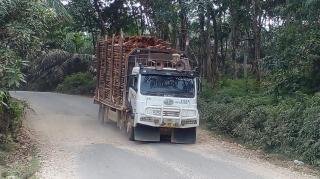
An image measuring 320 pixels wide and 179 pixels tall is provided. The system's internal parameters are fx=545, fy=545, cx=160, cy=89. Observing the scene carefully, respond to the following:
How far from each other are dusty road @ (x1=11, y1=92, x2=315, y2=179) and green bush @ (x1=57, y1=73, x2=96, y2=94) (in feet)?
55.9

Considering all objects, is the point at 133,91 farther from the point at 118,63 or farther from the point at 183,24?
the point at 183,24

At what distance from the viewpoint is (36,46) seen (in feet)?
49.0

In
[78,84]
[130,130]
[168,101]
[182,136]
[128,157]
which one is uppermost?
[78,84]

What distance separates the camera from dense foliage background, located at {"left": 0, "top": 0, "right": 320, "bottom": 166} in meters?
14.4

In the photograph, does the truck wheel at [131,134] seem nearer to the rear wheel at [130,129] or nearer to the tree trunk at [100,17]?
the rear wheel at [130,129]

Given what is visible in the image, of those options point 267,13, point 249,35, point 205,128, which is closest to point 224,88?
point 205,128

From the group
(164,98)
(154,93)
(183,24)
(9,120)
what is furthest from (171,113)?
(183,24)

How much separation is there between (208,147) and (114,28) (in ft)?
70.5

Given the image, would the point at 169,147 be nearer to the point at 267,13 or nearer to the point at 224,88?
the point at 224,88

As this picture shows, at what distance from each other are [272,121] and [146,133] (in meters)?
3.93

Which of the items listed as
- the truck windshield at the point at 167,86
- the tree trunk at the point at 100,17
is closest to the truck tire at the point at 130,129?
the truck windshield at the point at 167,86

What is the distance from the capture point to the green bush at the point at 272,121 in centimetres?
1463


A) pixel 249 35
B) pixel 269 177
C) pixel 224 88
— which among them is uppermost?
pixel 249 35

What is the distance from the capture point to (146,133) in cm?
1723
